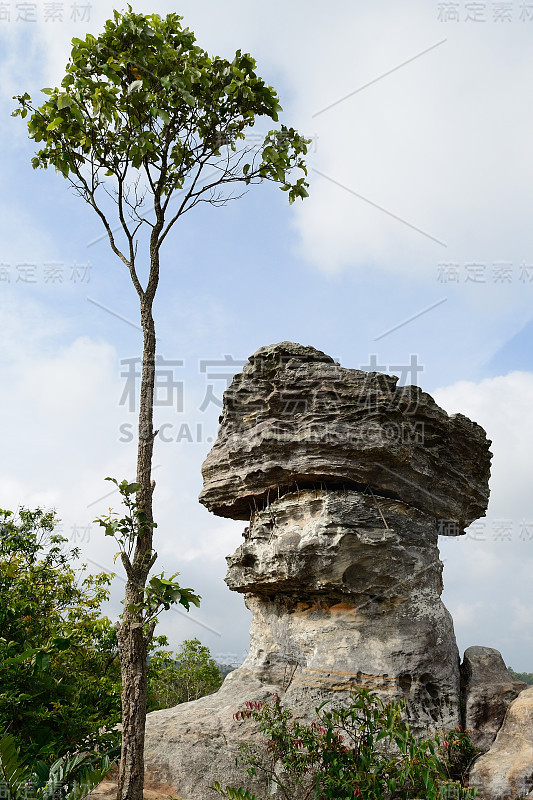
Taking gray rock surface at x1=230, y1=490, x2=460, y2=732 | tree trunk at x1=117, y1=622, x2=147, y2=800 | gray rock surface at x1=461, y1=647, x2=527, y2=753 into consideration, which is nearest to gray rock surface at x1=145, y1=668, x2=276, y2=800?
gray rock surface at x1=230, y1=490, x2=460, y2=732

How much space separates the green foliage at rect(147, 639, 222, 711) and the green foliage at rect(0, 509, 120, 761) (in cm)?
1194

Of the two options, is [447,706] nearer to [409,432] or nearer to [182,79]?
[409,432]

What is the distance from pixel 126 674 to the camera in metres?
6.62

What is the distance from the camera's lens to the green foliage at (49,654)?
807 cm

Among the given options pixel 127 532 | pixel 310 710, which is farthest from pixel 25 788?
pixel 310 710

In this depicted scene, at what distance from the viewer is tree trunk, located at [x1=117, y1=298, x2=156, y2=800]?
642 cm

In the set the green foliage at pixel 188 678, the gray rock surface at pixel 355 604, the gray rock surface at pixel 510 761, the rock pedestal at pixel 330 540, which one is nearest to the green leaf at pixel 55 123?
the rock pedestal at pixel 330 540

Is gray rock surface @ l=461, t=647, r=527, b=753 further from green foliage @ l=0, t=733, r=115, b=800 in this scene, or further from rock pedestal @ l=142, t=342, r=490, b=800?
green foliage @ l=0, t=733, r=115, b=800

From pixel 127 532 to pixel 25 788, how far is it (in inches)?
116

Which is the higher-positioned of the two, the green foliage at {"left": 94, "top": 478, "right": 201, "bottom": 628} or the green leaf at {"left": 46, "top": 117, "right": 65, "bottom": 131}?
the green leaf at {"left": 46, "top": 117, "right": 65, "bottom": 131}

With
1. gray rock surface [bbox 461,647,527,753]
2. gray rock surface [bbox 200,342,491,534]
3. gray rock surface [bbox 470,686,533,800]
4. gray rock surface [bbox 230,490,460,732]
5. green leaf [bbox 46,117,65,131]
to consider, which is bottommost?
gray rock surface [bbox 470,686,533,800]

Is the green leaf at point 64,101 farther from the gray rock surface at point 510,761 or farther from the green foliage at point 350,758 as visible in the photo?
the gray rock surface at point 510,761

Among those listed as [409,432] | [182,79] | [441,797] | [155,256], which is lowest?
[441,797]

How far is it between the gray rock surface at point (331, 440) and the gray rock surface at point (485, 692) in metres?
2.27
